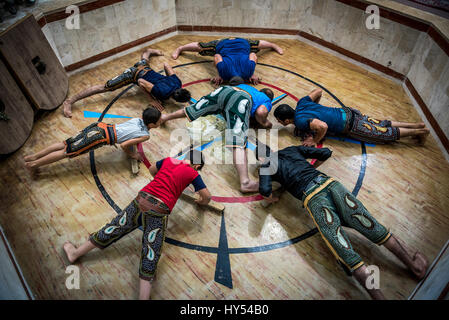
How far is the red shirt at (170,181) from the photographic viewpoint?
2.50m

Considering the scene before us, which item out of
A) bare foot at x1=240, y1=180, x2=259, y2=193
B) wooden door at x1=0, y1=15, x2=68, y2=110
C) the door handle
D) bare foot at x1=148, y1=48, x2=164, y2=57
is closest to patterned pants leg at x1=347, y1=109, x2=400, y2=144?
bare foot at x1=240, y1=180, x2=259, y2=193

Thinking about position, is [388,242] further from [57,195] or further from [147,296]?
[57,195]

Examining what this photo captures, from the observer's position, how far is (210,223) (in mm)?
3000

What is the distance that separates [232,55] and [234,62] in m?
0.20

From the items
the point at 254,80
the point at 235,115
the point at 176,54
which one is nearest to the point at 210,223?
the point at 235,115

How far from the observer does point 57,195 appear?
10.5 feet

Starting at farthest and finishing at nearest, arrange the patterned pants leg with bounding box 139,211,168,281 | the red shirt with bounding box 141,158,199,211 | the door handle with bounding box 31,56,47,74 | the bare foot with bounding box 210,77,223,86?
1. the bare foot with bounding box 210,77,223,86
2. the door handle with bounding box 31,56,47,74
3. the red shirt with bounding box 141,158,199,211
4. the patterned pants leg with bounding box 139,211,168,281

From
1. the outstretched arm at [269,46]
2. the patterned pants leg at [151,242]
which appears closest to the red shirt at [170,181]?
the patterned pants leg at [151,242]

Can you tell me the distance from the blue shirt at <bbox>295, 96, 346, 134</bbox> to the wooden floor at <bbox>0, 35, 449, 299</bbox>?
A: 0.94 ft

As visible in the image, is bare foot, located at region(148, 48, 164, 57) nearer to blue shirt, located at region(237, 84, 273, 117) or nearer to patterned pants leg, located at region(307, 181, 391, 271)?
blue shirt, located at region(237, 84, 273, 117)

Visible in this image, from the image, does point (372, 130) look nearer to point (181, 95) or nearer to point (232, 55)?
point (232, 55)

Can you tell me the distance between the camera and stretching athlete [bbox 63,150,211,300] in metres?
2.39

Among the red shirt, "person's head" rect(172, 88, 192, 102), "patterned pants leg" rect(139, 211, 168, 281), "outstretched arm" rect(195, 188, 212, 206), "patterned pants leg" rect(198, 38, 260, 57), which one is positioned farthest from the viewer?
"patterned pants leg" rect(198, 38, 260, 57)
